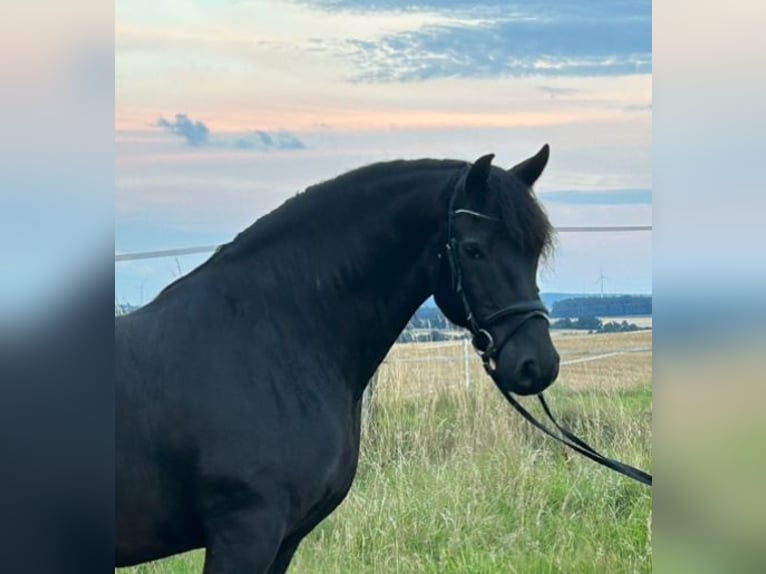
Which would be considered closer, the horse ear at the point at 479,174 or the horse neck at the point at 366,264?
the horse ear at the point at 479,174

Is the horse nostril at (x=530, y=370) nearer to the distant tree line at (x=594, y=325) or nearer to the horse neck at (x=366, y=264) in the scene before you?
the horse neck at (x=366, y=264)

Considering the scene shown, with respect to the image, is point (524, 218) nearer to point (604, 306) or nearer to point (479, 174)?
point (479, 174)

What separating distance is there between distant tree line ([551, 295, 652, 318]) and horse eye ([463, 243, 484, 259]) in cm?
185

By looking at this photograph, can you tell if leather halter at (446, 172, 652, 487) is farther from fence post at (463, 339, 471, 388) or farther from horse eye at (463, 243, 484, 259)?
fence post at (463, 339, 471, 388)

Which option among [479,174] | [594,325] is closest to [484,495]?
[594,325]

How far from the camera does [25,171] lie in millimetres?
1362

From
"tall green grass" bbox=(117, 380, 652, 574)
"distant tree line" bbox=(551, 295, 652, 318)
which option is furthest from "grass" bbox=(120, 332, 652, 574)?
"distant tree line" bbox=(551, 295, 652, 318)

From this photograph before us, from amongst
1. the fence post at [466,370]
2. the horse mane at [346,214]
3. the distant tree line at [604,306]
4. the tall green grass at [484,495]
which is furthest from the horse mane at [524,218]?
the fence post at [466,370]

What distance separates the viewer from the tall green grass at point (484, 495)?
13.0 ft

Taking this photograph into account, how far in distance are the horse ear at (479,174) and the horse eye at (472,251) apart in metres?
0.17

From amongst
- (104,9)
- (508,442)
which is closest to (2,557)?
(104,9)

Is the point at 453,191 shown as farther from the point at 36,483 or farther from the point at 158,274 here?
the point at 158,274

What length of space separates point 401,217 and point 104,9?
4.41 feet

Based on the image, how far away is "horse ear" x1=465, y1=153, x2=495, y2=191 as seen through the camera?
2.49 m
